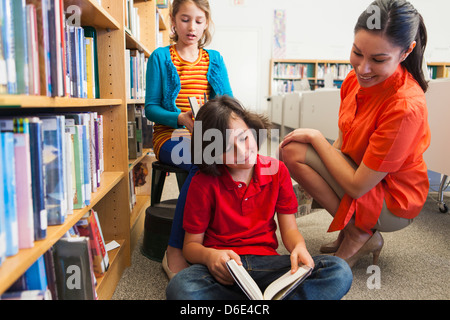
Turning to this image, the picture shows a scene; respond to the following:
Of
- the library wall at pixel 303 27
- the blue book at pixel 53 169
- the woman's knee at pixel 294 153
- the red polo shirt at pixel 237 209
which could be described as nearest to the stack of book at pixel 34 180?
the blue book at pixel 53 169

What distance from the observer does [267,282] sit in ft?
3.12

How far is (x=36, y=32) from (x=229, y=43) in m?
5.87

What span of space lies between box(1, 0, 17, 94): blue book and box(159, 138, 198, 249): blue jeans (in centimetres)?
62

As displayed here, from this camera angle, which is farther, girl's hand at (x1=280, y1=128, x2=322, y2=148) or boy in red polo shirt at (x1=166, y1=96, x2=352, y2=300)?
girl's hand at (x1=280, y1=128, x2=322, y2=148)

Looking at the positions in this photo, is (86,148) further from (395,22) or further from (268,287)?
(395,22)

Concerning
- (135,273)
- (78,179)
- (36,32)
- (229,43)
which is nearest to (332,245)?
(135,273)

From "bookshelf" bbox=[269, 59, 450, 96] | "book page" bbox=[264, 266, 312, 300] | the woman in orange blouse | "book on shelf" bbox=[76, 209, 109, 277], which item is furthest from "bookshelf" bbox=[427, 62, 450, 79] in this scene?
"book on shelf" bbox=[76, 209, 109, 277]

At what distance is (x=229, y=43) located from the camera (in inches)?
248

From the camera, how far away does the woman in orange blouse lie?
1.08 meters

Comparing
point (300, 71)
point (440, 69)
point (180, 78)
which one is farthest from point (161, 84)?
point (440, 69)

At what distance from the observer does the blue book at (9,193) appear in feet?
2.03

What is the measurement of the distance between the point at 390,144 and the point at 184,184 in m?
0.66

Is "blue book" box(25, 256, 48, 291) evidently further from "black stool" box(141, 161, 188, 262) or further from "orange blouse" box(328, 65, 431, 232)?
"orange blouse" box(328, 65, 431, 232)
